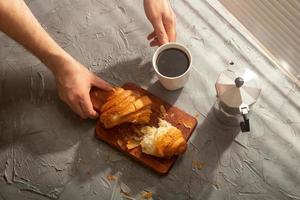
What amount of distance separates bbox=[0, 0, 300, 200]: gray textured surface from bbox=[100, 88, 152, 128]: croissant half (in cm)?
7

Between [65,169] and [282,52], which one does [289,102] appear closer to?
[282,52]

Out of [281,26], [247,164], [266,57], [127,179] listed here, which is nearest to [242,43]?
[266,57]

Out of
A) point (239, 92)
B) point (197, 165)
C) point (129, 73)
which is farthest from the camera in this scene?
point (129, 73)

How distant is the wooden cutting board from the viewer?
795 mm

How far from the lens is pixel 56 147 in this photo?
85cm

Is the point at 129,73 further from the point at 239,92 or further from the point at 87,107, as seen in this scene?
the point at 239,92

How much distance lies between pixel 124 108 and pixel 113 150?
11cm

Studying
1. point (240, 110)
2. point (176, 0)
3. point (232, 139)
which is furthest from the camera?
point (176, 0)

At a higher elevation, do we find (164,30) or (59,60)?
(164,30)

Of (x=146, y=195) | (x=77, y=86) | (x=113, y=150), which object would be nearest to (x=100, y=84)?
(x=77, y=86)

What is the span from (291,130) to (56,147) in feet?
1.82

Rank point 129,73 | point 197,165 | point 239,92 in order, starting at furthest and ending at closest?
1. point 129,73
2. point 197,165
3. point 239,92

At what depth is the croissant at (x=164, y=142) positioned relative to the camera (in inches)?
30.0

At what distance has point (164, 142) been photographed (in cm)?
76
